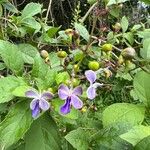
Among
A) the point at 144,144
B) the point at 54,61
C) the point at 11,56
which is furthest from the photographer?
the point at 54,61

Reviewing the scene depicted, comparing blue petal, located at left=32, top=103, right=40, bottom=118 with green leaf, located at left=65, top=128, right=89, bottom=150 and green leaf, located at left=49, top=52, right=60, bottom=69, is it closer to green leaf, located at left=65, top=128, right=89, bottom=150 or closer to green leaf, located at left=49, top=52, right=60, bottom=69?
green leaf, located at left=65, top=128, right=89, bottom=150

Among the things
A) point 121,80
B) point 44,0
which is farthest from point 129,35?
point 44,0

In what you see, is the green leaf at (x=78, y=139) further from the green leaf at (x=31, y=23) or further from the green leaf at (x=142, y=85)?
the green leaf at (x=31, y=23)

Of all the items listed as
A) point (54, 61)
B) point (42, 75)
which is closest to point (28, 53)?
point (54, 61)

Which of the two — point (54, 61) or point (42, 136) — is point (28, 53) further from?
point (42, 136)

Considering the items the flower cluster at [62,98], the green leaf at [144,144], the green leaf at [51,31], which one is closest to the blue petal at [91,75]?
the flower cluster at [62,98]
